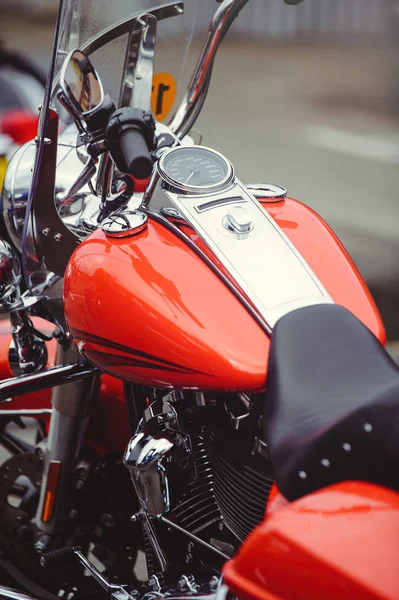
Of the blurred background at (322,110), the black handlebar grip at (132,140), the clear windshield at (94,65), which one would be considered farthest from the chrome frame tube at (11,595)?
the blurred background at (322,110)

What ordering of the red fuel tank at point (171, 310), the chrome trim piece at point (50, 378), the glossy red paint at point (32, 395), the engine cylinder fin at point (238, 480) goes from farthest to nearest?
1. the glossy red paint at point (32, 395)
2. the chrome trim piece at point (50, 378)
3. the engine cylinder fin at point (238, 480)
4. the red fuel tank at point (171, 310)

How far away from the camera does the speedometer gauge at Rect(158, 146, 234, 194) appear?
53.0 inches

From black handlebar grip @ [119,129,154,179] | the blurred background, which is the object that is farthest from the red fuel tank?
the blurred background

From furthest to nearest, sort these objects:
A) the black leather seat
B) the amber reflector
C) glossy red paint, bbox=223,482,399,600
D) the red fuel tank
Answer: the amber reflector → the red fuel tank → the black leather seat → glossy red paint, bbox=223,482,399,600

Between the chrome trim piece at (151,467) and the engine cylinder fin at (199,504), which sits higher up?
the chrome trim piece at (151,467)

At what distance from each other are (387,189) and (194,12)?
3.85 m

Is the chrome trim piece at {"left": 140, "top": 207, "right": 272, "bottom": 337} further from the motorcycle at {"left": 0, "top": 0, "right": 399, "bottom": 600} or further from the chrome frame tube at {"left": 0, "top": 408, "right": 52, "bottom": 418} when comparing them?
the chrome frame tube at {"left": 0, "top": 408, "right": 52, "bottom": 418}

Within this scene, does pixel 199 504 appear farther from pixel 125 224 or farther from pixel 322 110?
pixel 322 110

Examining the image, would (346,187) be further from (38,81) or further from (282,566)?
(282,566)

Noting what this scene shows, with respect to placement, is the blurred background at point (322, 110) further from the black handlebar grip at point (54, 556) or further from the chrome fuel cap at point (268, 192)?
the black handlebar grip at point (54, 556)

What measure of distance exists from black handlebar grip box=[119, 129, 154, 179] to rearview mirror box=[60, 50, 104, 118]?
122 millimetres

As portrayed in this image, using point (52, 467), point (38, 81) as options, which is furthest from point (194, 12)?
point (38, 81)

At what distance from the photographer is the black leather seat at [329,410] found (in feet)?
3.35

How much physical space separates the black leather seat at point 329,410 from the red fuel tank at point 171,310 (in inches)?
2.4
